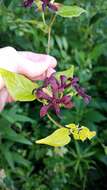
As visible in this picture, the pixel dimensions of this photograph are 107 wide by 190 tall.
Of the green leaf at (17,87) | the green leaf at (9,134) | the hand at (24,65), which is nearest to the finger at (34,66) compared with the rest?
the hand at (24,65)

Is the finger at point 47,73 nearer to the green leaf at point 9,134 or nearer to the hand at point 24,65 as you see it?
the hand at point 24,65

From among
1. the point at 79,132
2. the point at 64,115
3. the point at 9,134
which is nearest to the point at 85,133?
the point at 79,132

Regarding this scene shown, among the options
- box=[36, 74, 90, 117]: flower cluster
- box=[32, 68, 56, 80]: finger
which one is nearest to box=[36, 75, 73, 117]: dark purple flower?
box=[36, 74, 90, 117]: flower cluster

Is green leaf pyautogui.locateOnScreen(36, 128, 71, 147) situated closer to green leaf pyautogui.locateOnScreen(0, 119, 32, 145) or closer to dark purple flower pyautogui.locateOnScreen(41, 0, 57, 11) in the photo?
dark purple flower pyautogui.locateOnScreen(41, 0, 57, 11)

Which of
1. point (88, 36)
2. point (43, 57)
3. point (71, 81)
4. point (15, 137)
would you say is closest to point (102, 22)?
point (88, 36)

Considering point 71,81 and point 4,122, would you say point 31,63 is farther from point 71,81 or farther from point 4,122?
point 4,122

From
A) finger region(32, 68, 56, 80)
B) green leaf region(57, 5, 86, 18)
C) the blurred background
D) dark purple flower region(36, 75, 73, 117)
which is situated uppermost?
green leaf region(57, 5, 86, 18)

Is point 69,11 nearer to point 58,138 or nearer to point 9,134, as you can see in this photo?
point 58,138
